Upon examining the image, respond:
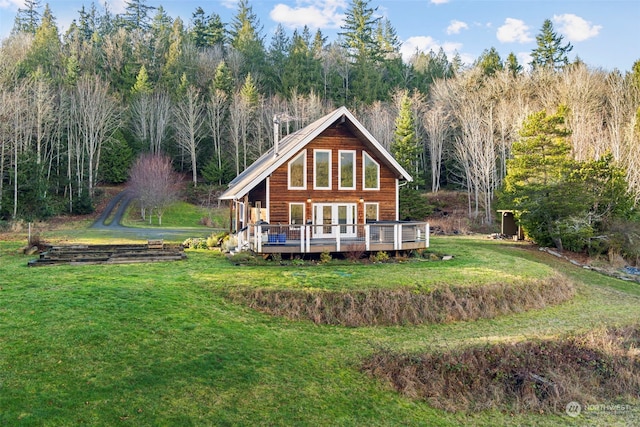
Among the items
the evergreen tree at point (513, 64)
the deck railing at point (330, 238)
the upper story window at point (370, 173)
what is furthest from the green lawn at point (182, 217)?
the evergreen tree at point (513, 64)

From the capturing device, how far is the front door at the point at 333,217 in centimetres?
2144

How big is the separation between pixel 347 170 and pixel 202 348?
14031mm

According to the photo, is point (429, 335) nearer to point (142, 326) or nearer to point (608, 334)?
point (608, 334)

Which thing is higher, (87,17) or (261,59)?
(87,17)

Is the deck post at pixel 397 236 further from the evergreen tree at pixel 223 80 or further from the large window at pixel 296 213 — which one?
the evergreen tree at pixel 223 80

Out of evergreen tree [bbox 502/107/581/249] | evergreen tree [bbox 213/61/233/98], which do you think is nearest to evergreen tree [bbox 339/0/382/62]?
evergreen tree [bbox 213/61/233/98]

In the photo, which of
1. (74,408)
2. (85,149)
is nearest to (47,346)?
(74,408)

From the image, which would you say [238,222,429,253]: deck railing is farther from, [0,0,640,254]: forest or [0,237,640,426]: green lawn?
[0,0,640,254]: forest

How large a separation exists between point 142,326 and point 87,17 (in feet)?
314

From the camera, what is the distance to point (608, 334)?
485 inches

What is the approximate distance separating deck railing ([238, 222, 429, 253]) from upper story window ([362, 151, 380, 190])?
2.57m

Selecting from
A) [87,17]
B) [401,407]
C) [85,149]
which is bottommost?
[401,407]

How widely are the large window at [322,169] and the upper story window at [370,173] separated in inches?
75.3

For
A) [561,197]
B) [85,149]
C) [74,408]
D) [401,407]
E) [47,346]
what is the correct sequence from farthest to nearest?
[85,149], [561,197], [47,346], [401,407], [74,408]
